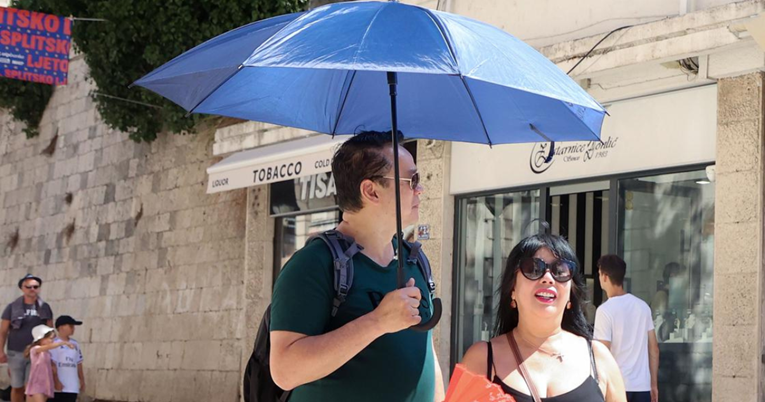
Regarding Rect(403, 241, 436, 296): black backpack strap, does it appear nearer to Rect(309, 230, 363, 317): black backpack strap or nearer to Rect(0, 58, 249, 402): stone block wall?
Rect(309, 230, 363, 317): black backpack strap

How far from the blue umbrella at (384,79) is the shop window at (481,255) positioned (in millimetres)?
7319

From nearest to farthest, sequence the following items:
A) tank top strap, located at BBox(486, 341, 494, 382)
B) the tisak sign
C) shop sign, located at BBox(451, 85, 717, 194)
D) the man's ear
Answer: the man's ear < tank top strap, located at BBox(486, 341, 494, 382) < shop sign, located at BBox(451, 85, 717, 194) < the tisak sign

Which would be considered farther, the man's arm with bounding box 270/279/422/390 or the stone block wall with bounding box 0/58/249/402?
the stone block wall with bounding box 0/58/249/402

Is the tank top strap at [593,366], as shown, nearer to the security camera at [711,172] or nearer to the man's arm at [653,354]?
the man's arm at [653,354]

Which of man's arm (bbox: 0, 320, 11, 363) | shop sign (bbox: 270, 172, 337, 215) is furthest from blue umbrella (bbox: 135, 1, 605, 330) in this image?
man's arm (bbox: 0, 320, 11, 363)

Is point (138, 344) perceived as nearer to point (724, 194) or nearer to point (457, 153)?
point (457, 153)

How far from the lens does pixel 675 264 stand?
32.5ft

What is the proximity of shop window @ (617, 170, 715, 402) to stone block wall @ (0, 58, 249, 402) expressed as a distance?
674 cm

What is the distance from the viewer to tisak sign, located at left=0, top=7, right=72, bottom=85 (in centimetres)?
1562

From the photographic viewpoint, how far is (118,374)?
1795cm

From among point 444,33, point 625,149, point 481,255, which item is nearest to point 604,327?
point 625,149

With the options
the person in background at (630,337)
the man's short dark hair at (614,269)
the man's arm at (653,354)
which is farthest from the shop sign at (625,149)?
the man's arm at (653,354)

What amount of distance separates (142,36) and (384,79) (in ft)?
41.1

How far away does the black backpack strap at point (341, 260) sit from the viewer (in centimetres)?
325
